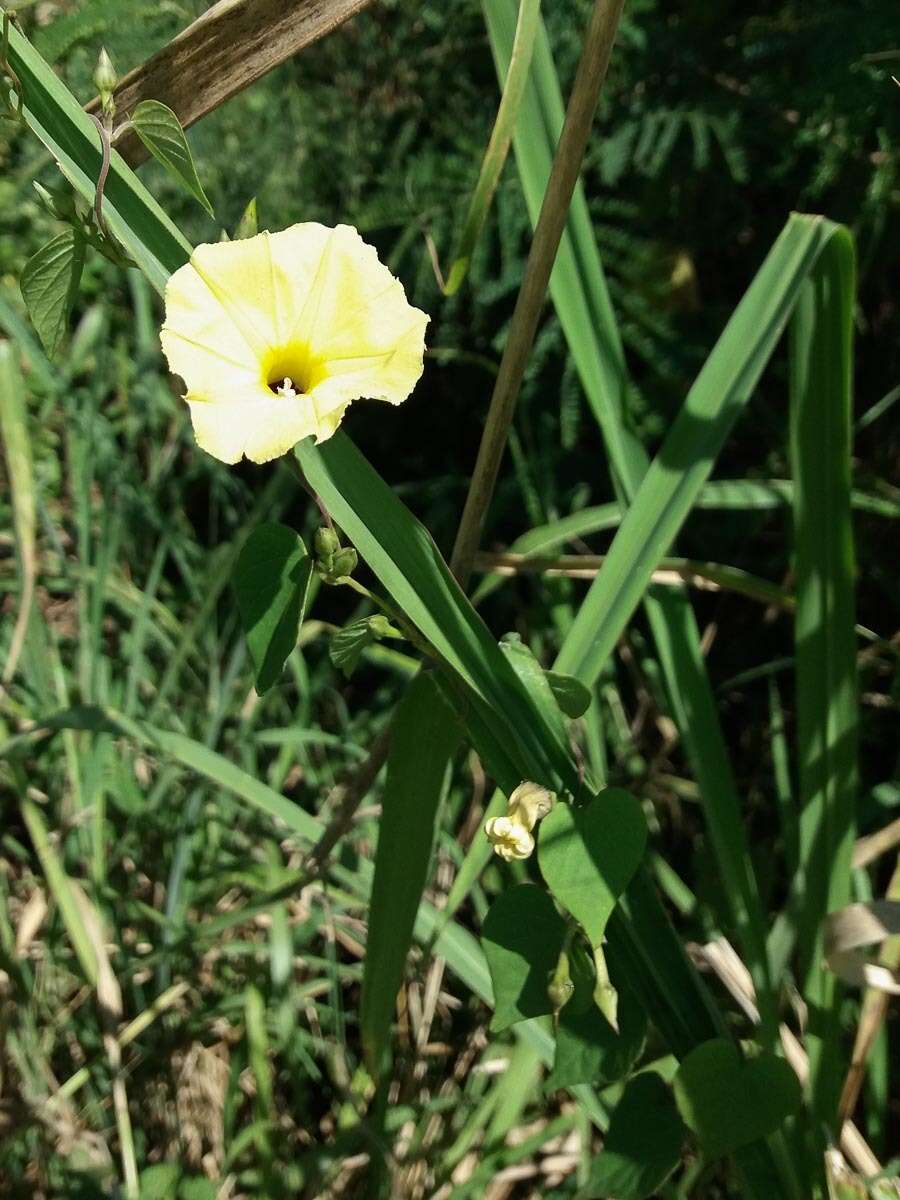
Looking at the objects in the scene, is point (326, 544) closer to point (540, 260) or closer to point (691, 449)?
point (540, 260)

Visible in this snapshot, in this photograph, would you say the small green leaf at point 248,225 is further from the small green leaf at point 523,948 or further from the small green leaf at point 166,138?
the small green leaf at point 523,948

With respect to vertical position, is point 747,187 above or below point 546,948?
above

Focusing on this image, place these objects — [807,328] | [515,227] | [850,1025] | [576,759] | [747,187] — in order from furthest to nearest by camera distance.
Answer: [747,187] < [515,227] < [850,1025] < [807,328] < [576,759]

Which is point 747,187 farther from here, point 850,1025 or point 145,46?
point 850,1025

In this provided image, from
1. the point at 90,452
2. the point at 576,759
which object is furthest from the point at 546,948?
the point at 90,452

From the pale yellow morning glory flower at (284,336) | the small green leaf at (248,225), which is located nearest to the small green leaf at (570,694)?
the pale yellow morning glory flower at (284,336)

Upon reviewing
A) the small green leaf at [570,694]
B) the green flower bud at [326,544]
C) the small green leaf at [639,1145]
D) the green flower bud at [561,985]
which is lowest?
the small green leaf at [639,1145]
